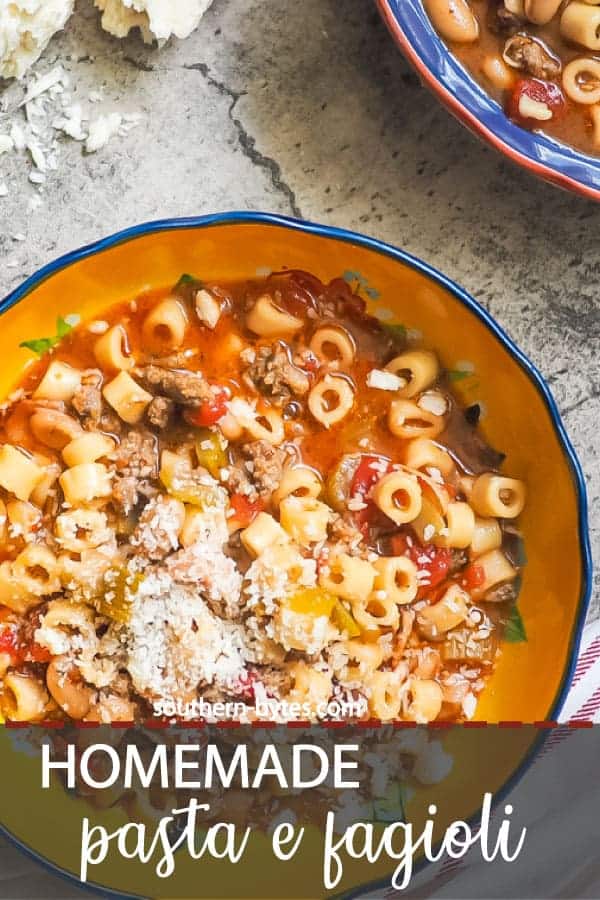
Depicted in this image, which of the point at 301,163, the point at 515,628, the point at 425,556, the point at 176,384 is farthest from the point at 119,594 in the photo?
the point at 301,163

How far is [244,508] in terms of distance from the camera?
94.0 inches

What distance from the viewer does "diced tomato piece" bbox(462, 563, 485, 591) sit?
2465 millimetres

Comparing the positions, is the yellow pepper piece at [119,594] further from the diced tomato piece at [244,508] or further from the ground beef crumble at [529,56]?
the ground beef crumble at [529,56]

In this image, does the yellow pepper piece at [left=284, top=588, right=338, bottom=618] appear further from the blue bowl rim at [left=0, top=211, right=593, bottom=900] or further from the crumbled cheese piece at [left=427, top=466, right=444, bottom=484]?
the blue bowl rim at [left=0, top=211, right=593, bottom=900]

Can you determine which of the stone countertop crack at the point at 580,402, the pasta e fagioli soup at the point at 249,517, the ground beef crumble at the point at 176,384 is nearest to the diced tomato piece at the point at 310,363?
the pasta e fagioli soup at the point at 249,517

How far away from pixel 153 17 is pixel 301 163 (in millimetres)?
530

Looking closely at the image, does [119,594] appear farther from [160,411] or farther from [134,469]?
[160,411]

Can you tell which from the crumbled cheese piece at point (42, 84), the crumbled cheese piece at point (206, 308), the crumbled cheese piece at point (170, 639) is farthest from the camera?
the crumbled cheese piece at point (42, 84)

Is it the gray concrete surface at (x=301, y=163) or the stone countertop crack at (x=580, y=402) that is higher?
the gray concrete surface at (x=301, y=163)

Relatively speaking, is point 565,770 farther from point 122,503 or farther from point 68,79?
point 68,79

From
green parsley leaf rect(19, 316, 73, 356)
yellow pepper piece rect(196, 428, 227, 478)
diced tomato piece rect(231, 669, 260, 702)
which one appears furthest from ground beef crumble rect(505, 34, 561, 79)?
diced tomato piece rect(231, 669, 260, 702)

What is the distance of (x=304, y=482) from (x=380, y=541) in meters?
0.26

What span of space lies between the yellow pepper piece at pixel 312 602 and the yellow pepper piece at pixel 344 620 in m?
0.02

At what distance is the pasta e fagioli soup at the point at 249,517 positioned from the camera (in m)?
2.26
